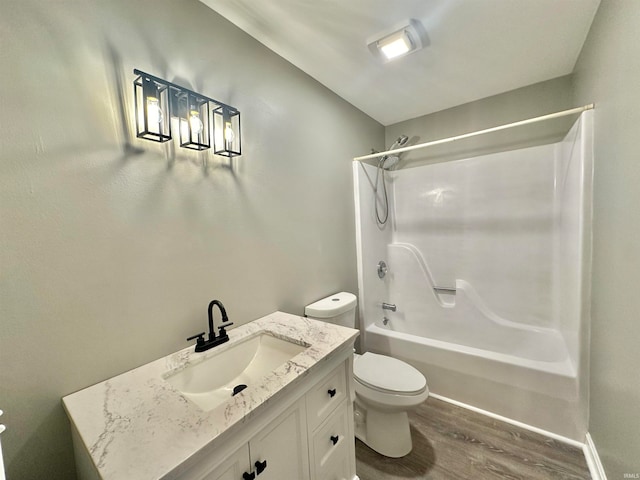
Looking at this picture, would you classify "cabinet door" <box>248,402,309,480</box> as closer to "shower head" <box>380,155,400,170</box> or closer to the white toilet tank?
the white toilet tank

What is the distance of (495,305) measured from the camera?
2340mm

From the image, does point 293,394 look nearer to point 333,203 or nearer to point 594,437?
point 333,203

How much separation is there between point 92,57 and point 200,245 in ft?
2.57

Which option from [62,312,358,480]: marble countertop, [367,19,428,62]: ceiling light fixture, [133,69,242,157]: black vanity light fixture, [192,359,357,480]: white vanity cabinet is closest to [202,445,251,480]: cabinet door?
[192,359,357,480]: white vanity cabinet

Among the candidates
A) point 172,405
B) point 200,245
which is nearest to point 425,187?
point 200,245

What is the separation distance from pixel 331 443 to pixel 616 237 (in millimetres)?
1595

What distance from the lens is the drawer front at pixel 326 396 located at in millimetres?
1021

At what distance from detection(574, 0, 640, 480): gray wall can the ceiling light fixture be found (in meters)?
0.82

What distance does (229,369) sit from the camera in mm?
1186

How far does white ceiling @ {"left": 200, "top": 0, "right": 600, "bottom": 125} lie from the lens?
1.28 m

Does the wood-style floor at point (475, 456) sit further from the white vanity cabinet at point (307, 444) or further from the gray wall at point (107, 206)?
the gray wall at point (107, 206)

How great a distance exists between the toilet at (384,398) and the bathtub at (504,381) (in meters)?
0.41

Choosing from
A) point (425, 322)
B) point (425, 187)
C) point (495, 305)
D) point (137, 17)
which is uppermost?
A: point (137, 17)

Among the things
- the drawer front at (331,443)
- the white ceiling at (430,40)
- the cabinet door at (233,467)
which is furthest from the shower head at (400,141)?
the cabinet door at (233,467)
